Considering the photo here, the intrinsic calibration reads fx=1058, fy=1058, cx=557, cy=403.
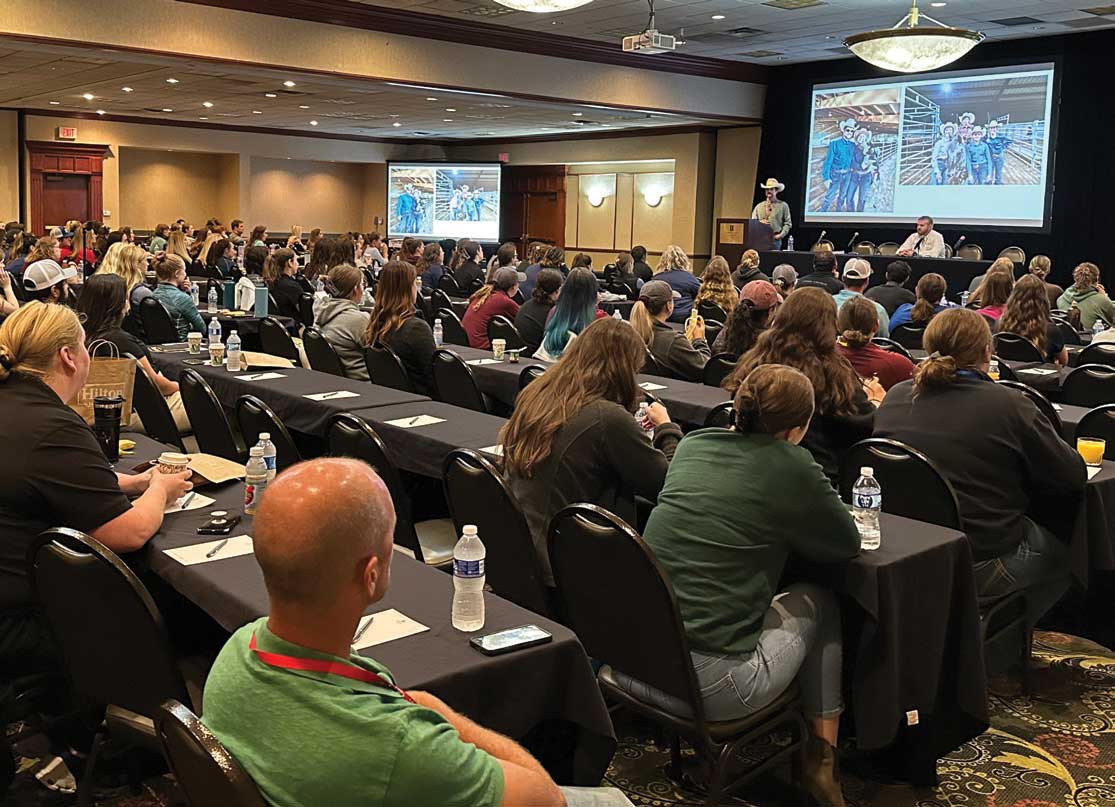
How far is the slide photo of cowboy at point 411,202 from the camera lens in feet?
78.6

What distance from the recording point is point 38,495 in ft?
8.23

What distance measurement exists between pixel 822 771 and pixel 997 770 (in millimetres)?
696

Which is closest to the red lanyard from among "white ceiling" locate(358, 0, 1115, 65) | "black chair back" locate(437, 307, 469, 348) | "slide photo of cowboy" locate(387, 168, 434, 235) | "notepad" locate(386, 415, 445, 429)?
"notepad" locate(386, 415, 445, 429)

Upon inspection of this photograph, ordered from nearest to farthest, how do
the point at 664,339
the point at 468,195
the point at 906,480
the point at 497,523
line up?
the point at 497,523 → the point at 906,480 → the point at 664,339 → the point at 468,195

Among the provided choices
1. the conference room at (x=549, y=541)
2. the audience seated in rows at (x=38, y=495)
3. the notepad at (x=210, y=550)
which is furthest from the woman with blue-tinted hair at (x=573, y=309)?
the audience seated in rows at (x=38, y=495)

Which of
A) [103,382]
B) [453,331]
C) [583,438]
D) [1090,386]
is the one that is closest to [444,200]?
[453,331]

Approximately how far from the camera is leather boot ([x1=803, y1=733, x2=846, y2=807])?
2.74 meters

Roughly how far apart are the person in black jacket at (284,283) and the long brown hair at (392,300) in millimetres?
3673

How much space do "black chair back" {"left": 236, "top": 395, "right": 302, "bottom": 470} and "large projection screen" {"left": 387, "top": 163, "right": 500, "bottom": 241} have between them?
1937 centimetres

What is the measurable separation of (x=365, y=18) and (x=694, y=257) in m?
8.17

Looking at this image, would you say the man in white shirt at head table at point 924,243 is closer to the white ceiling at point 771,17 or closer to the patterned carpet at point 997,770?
the white ceiling at point 771,17

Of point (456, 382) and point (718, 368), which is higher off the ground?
point (718, 368)

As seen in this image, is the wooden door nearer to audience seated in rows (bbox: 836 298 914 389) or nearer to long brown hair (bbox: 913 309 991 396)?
audience seated in rows (bbox: 836 298 914 389)

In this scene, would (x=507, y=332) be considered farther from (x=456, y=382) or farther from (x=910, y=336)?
(x=910, y=336)
